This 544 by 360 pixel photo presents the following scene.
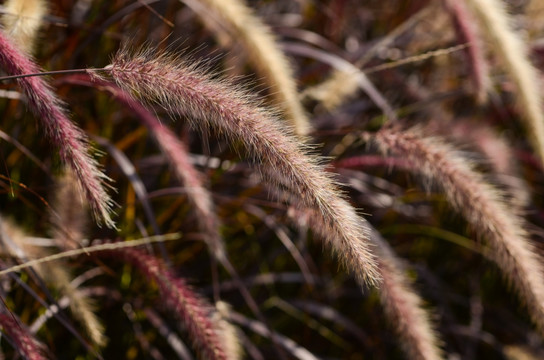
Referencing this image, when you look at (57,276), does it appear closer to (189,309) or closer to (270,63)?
(189,309)

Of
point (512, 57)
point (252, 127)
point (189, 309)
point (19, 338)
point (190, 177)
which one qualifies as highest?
point (512, 57)

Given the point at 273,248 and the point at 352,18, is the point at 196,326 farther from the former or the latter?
the point at 352,18

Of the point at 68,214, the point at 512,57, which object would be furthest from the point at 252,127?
the point at 512,57

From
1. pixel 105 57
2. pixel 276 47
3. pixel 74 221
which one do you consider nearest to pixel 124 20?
pixel 105 57

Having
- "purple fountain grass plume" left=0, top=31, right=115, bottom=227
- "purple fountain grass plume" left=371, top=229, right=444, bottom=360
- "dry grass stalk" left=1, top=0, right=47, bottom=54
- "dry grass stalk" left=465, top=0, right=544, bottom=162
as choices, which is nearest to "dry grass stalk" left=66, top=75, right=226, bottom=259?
"dry grass stalk" left=1, top=0, right=47, bottom=54

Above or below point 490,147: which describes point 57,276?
below

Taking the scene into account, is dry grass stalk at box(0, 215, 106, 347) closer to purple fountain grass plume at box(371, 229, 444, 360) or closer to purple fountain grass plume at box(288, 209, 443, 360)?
purple fountain grass plume at box(288, 209, 443, 360)
